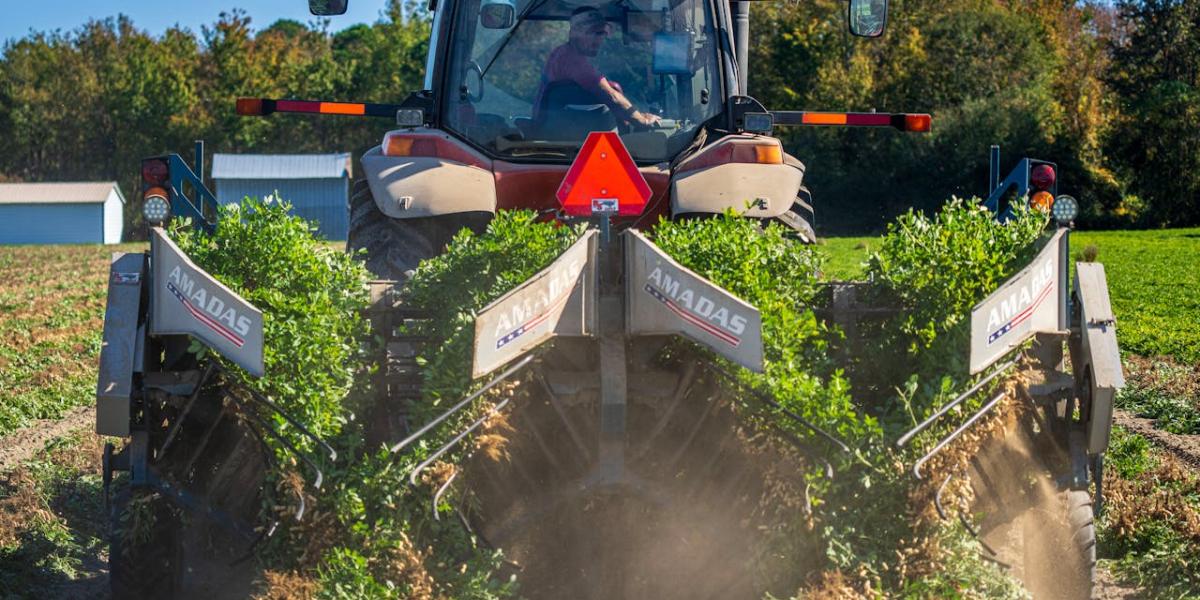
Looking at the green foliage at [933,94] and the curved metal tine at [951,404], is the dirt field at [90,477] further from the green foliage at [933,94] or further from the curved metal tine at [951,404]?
the green foliage at [933,94]

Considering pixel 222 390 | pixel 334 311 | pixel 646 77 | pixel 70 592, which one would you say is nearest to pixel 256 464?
pixel 222 390

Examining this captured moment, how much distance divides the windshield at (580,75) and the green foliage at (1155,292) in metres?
6.49

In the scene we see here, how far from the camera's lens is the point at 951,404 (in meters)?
5.03

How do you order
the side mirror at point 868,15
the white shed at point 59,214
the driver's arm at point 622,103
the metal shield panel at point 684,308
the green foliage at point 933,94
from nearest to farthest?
the metal shield panel at point 684,308 → the side mirror at point 868,15 → the driver's arm at point 622,103 → the green foliage at point 933,94 → the white shed at point 59,214

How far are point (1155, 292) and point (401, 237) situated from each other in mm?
13471

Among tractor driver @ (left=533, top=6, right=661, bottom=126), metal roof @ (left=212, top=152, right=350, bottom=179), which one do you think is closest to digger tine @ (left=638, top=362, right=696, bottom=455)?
tractor driver @ (left=533, top=6, right=661, bottom=126)

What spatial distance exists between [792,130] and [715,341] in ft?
122

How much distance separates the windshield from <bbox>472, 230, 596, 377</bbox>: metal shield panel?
6.13 ft

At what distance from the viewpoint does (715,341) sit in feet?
16.2

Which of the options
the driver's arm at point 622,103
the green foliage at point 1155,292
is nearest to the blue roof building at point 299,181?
the green foliage at point 1155,292

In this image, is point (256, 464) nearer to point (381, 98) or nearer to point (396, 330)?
point (396, 330)

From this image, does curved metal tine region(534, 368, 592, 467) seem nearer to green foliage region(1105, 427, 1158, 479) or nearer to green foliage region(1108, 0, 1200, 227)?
green foliage region(1105, 427, 1158, 479)

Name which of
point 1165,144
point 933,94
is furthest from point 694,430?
point 933,94

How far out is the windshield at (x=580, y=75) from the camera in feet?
23.0
